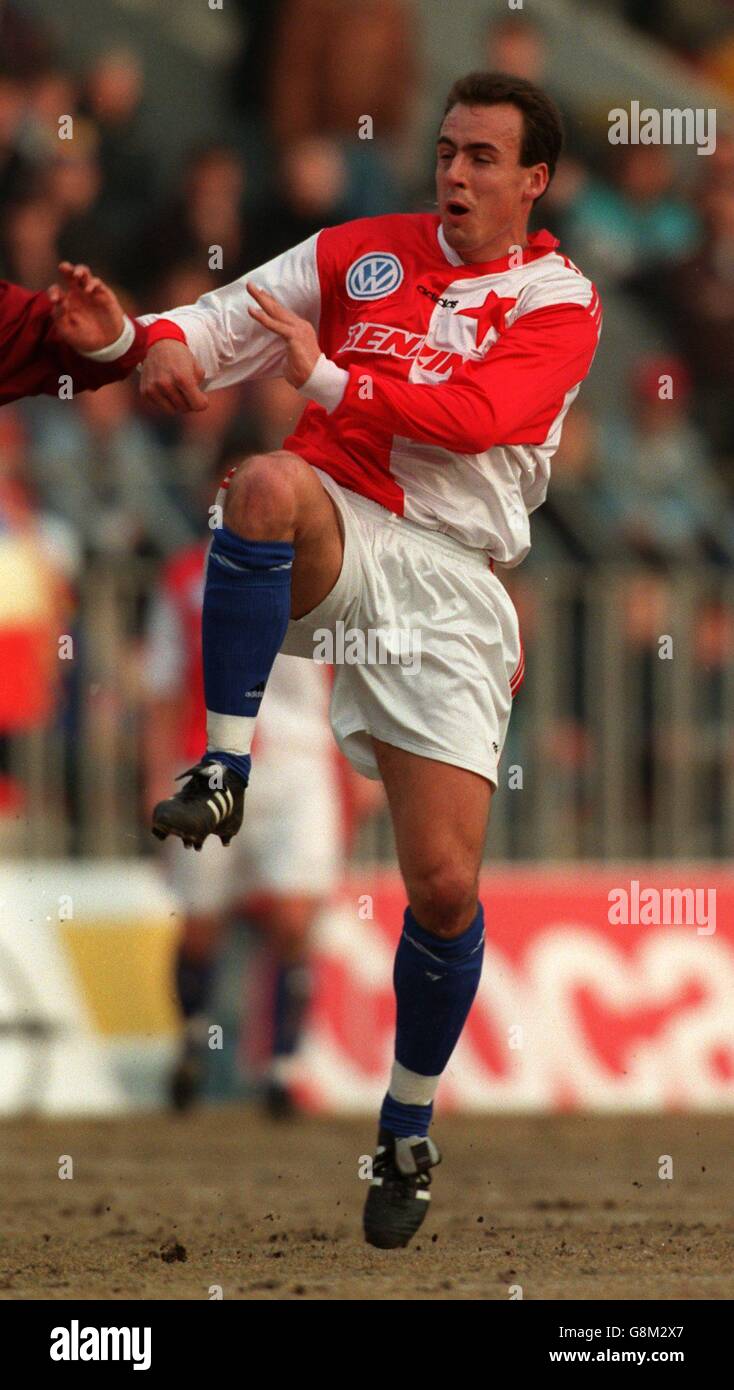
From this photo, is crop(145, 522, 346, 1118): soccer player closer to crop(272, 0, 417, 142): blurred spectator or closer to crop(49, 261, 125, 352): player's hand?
crop(272, 0, 417, 142): blurred spectator

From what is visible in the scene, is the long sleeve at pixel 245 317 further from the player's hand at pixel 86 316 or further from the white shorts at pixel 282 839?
the white shorts at pixel 282 839

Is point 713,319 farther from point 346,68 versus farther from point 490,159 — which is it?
point 490,159

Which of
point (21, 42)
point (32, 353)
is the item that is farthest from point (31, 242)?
point (32, 353)

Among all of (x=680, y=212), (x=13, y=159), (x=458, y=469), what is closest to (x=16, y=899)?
(x=13, y=159)

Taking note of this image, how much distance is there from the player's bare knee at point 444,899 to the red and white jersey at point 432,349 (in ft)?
2.94

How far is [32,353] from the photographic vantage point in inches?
257

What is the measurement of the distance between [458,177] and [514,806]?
5477 millimetres

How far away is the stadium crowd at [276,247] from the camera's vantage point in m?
11.3

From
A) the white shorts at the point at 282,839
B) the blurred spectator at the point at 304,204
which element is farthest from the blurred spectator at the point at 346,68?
the white shorts at the point at 282,839

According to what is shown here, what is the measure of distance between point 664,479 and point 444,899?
683 cm

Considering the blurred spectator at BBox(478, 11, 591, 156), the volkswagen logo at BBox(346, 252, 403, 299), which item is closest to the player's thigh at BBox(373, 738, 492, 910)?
the volkswagen logo at BBox(346, 252, 403, 299)

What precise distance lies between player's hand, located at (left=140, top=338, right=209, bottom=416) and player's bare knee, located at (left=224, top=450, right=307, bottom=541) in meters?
0.25

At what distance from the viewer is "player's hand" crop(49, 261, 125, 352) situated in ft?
20.1

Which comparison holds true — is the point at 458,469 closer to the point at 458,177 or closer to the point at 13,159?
the point at 458,177
